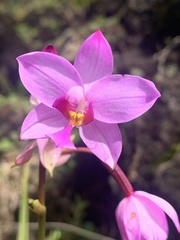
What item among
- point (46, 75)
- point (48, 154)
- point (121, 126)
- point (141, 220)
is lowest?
point (121, 126)

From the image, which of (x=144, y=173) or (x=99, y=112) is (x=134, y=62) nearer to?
(x=144, y=173)

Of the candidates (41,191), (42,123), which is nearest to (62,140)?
(42,123)

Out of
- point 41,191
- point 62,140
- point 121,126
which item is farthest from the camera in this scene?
point 121,126

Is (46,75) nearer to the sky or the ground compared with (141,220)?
nearer to the sky

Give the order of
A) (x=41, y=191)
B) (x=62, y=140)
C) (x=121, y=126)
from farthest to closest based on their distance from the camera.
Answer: (x=121, y=126)
(x=41, y=191)
(x=62, y=140)

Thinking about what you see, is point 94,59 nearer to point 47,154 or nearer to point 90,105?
point 90,105

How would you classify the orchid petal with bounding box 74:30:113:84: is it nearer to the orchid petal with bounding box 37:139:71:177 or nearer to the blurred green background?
the orchid petal with bounding box 37:139:71:177
